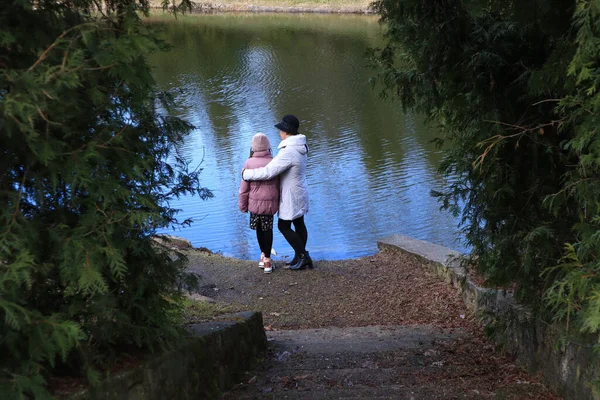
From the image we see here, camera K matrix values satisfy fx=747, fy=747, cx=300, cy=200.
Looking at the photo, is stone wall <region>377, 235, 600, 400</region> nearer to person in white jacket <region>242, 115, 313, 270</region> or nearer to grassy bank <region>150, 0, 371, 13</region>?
person in white jacket <region>242, 115, 313, 270</region>

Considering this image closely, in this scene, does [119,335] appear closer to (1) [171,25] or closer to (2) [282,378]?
(2) [282,378]

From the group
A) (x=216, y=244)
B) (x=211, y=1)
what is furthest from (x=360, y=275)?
(x=211, y=1)

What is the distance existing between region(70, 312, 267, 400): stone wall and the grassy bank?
35634 millimetres

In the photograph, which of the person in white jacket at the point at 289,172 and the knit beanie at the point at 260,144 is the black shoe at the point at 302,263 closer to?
the person in white jacket at the point at 289,172

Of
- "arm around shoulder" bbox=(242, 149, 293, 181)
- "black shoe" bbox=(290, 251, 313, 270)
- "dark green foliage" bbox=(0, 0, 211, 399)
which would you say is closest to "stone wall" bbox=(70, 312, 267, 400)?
"dark green foliage" bbox=(0, 0, 211, 399)

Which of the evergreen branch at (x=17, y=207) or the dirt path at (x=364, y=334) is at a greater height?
the evergreen branch at (x=17, y=207)

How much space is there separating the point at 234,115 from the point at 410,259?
11.1 meters

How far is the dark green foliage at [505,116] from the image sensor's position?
406 cm

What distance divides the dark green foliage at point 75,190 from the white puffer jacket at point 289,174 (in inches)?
173

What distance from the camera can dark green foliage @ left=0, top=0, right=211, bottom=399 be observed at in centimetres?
267

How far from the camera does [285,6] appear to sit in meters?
43.4

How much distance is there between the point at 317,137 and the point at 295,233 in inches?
349

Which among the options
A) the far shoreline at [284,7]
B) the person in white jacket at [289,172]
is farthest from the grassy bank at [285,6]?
the person in white jacket at [289,172]

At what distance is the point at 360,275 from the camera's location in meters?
8.81
